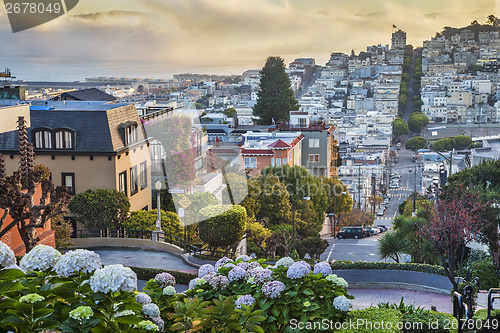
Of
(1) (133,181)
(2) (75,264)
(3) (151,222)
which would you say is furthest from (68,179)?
(2) (75,264)

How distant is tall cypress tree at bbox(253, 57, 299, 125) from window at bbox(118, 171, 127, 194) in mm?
46868

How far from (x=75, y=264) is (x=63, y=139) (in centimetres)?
1863

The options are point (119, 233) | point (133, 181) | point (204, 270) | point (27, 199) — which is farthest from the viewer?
point (133, 181)

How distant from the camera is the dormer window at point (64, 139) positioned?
2330cm

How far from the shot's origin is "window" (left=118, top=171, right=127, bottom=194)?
77.6 feet

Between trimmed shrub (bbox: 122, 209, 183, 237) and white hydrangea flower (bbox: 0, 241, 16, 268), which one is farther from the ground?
white hydrangea flower (bbox: 0, 241, 16, 268)

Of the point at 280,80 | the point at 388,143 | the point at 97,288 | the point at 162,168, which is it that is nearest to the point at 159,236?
the point at 162,168

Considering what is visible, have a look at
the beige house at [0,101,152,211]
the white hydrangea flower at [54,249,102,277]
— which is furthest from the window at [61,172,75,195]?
the white hydrangea flower at [54,249,102,277]

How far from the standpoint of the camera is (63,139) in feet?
76.5

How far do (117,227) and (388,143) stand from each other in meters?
183

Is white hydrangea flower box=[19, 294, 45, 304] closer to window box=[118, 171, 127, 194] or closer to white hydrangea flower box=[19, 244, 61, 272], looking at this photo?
white hydrangea flower box=[19, 244, 61, 272]

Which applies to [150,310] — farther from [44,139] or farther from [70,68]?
[70,68]

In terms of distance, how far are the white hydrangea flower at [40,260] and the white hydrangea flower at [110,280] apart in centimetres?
66

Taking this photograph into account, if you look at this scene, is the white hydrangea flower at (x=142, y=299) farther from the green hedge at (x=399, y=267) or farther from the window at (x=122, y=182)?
the window at (x=122, y=182)
